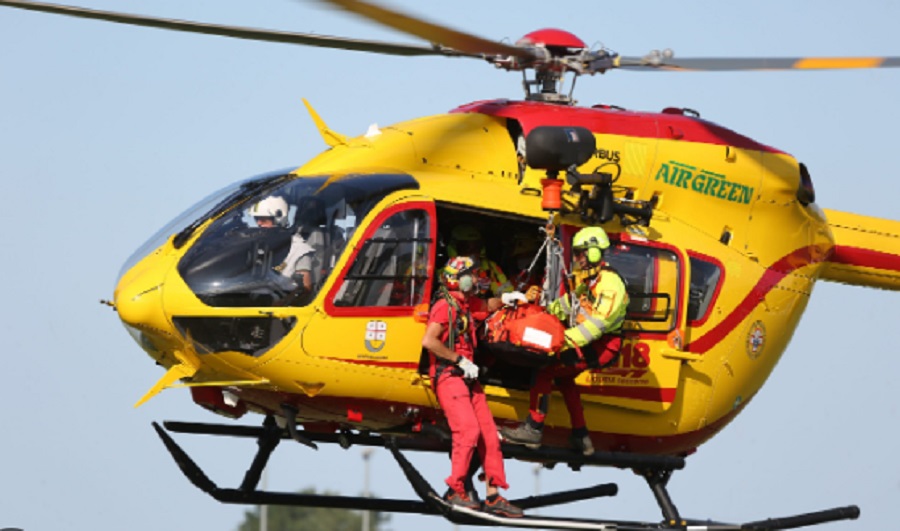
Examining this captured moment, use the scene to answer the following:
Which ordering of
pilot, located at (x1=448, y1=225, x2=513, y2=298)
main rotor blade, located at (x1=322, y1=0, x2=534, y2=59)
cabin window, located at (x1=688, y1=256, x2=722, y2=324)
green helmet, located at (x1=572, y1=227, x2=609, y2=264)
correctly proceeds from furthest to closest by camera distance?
cabin window, located at (x1=688, y1=256, x2=722, y2=324), pilot, located at (x1=448, y1=225, x2=513, y2=298), green helmet, located at (x1=572, y1=227, x2=609, y2=264), main rotor blade, located at (x1=322, y1=0, x2=534, y2=59)

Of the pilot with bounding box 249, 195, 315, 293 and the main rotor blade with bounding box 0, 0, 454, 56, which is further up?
the main rotor blade with bounding box 0, 0, 454, 56

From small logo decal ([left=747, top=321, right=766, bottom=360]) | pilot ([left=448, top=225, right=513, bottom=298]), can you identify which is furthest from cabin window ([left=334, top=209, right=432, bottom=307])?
small logo decal ([left=747, top=321, right=766, bottom=360])

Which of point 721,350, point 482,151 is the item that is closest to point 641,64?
point 482,151

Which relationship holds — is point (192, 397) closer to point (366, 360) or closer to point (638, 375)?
point (366, 360)

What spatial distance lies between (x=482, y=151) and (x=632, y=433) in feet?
7.19

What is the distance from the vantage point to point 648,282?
11469mm

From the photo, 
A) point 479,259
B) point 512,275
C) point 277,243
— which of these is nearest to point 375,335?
point 277,243

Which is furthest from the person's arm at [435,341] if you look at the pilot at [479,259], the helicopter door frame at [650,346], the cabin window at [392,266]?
the helicopter door frame at [650,346]

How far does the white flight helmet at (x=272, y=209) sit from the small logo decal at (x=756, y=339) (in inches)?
142

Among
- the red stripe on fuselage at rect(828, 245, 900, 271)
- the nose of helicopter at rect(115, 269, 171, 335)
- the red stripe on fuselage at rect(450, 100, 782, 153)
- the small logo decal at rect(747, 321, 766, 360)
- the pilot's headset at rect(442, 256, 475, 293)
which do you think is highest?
the red stripe on fuselage at rect(450, 100, 782, 153)

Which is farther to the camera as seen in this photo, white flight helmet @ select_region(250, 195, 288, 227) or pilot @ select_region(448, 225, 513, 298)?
pilot @ select_region(448, 225, 513, 298)

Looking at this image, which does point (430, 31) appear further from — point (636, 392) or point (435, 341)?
point (636, 392)

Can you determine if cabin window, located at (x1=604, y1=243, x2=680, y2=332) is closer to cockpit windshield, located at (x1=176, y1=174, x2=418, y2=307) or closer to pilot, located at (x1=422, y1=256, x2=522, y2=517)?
pilot, located at (x1=422, y1=256, x2=522, y2=517)

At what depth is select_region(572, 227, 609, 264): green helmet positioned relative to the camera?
1098cm
